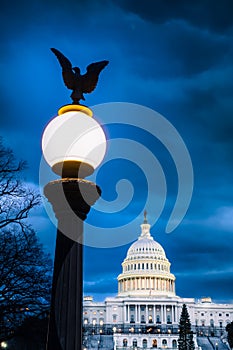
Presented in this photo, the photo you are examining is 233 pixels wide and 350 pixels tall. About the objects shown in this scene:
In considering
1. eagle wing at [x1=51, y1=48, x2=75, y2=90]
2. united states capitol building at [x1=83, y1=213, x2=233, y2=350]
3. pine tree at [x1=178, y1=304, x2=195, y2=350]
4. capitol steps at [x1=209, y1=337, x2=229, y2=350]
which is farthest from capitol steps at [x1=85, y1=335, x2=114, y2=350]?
eagle wing at [x1=51, y1=48, x2=75, y2=90]

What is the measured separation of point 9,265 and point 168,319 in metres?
142

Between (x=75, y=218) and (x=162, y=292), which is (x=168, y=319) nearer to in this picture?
(x=162, y=292)

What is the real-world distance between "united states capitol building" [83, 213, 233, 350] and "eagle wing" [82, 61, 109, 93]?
5032 inches

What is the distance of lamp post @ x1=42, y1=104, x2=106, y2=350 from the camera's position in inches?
171

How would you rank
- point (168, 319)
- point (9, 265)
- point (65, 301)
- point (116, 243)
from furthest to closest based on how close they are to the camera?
point (168, 319)
point (9, 265)
point (116, 243)
point (65, 301)

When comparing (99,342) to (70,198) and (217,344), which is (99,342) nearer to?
(217,344)

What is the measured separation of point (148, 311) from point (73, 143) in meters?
152

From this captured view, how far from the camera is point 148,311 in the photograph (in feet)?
488

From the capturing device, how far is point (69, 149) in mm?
4676

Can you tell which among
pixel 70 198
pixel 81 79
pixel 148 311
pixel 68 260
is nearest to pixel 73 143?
pixel 70 198

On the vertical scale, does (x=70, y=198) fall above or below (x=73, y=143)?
below

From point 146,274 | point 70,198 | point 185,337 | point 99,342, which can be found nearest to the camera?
point 70,198

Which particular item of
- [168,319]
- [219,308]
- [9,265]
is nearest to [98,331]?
[168,319]

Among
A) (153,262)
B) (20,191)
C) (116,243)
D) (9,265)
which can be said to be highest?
(153,262)
